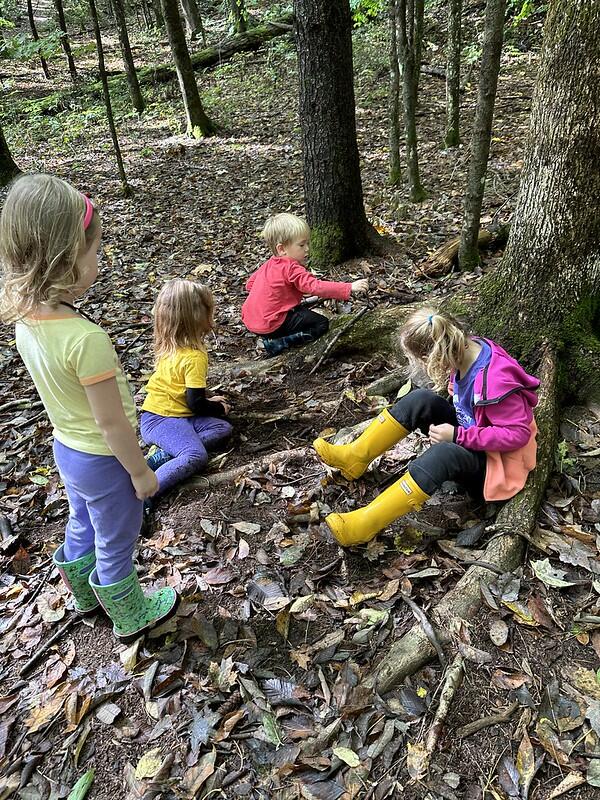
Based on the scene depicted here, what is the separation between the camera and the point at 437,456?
2.95 metres

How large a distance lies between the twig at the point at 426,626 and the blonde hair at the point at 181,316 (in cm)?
222

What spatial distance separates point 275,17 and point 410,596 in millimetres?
22724

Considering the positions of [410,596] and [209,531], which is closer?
[410,596]

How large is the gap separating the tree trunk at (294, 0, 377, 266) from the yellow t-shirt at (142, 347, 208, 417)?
2.54m

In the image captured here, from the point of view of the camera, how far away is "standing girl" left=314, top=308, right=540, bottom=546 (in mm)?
2887

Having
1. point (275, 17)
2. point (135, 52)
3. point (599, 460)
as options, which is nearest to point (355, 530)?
point (599, 460)

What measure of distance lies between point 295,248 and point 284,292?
41 cm

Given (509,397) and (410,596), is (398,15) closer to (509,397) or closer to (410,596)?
(509,397)

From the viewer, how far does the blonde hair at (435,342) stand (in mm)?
2898

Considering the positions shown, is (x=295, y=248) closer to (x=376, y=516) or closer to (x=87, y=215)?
(x=376, y=516)

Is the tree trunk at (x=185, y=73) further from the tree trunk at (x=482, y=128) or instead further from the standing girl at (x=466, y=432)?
the standing girl at (x=466, y=432)

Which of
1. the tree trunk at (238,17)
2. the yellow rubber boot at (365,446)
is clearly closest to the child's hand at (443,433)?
the yellow rubber boot at (365,446)

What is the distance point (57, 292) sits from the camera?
194 cm

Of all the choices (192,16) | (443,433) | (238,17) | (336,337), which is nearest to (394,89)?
(336,337)
